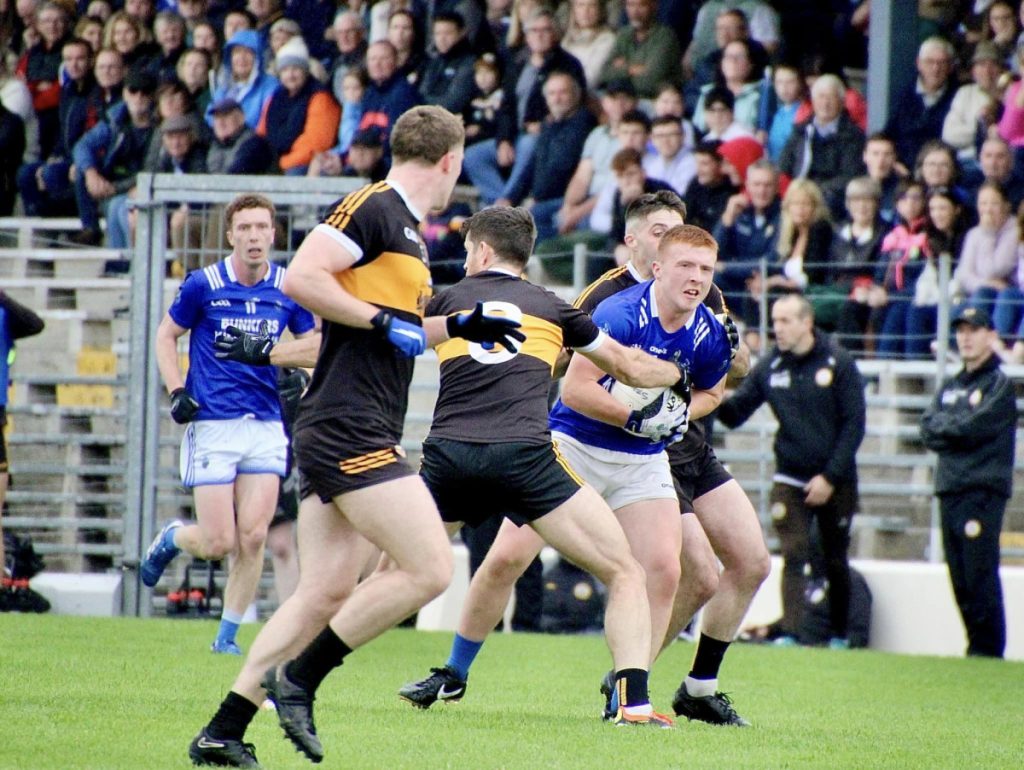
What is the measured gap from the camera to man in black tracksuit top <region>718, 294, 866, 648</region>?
1294 cm

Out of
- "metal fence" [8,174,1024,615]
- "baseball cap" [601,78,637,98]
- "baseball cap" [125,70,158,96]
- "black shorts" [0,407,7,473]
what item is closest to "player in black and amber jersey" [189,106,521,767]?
"black shorts" [0,407,7,473]

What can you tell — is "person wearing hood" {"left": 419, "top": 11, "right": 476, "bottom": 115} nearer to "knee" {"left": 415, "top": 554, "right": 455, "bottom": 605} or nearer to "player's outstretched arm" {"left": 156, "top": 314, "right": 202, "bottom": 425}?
"player's outstretched arm" {"left": 156, "top": 314, "right": 202, "bottom": 425}

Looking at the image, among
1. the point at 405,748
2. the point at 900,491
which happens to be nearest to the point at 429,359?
the point at 900,491

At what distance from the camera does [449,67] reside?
59.2 ft

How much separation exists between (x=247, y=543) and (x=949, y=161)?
6739 millimetres

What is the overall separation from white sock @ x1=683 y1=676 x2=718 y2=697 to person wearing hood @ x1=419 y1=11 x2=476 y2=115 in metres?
10.5

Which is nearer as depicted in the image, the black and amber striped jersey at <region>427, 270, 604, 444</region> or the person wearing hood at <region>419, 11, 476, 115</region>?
the black and amber striped jersey at <region>427, 270, 604, 444</region>

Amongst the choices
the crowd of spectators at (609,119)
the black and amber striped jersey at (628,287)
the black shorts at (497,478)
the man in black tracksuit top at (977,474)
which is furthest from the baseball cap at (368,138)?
the black shorts at (497,478)

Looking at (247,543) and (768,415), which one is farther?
(768,415)

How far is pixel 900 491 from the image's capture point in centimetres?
1426

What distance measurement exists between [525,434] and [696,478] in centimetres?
147

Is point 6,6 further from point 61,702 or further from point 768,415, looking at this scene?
point 61,702

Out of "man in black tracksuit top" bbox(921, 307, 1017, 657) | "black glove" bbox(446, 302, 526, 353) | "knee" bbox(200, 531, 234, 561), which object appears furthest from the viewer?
"man in black tracksuit top" bbox(921, 307, 1017, 657)

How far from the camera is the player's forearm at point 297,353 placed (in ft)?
24.3
